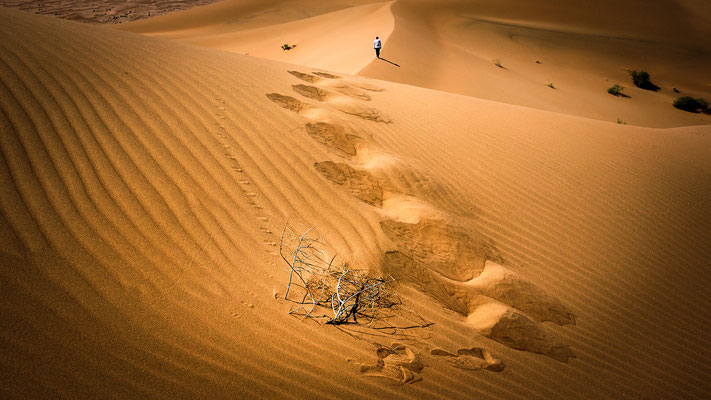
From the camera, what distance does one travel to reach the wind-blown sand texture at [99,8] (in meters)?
26.5

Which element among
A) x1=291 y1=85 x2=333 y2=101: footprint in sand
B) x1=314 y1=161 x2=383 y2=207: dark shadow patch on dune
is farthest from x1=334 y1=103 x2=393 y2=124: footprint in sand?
x1=314 y1=161 x2=383 y2=207: dark shadow patch on dune

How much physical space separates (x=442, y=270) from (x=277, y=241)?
137cm

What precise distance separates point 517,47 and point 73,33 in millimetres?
22505

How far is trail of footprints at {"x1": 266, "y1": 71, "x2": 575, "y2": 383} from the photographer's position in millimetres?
2271

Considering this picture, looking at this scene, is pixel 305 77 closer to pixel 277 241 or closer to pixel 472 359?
pixel 277 241

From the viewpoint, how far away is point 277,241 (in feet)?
8.72

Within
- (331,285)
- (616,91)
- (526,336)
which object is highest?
(331,285)

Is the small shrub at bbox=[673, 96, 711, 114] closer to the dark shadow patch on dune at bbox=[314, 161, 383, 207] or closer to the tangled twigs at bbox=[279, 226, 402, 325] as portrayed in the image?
the dark shadow patch on dune at bbox=[314, 161, 383, 207]

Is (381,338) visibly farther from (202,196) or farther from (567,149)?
(567,149)

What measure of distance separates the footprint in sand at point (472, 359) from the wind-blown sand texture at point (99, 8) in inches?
1297

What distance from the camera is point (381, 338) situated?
2.17 metres

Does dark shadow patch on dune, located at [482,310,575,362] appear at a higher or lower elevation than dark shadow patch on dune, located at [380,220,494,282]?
lower

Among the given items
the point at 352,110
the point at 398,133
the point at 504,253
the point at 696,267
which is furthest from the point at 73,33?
the point at 696,267

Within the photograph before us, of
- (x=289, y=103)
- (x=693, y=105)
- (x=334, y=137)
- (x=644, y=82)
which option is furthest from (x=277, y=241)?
(x=644, y=82)
